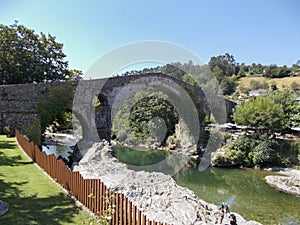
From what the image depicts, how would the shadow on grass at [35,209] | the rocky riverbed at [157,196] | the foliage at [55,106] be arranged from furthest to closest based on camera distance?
the foliage at [55,106] < the rocky riverbed at [157,196] < the shadow on grass at [35,209]

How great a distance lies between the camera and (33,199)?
19.3 ft

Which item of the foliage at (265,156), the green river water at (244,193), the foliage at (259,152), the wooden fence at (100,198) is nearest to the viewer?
the wooden fence at (100,198)

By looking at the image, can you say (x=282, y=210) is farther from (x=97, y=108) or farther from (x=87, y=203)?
(x=97, y=108)

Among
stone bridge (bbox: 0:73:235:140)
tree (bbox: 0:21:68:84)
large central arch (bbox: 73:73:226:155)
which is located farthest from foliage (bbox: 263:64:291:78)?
tree (bbox: 0:21:68:84)

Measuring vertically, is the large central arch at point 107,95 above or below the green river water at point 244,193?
above

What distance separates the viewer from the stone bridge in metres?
15.2

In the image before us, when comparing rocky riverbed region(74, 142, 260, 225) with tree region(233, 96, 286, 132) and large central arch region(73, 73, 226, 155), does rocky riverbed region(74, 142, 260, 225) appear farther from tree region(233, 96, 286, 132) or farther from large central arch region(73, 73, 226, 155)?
tree region(233, 96, 286, 132)

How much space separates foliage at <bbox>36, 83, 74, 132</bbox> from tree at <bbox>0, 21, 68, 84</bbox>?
617 centimetres

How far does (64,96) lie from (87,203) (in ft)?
33.9

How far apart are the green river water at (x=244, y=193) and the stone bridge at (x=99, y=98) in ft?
13.2

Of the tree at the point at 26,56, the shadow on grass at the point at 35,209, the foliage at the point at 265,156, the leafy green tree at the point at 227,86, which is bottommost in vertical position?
the foliage at the point at 265,156

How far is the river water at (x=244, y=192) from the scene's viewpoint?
33.7ft

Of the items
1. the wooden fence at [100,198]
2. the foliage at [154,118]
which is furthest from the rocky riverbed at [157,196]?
the foliage at [154,118]

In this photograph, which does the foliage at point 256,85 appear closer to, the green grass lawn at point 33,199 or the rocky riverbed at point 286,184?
the rocky riverbed at point 286,184
